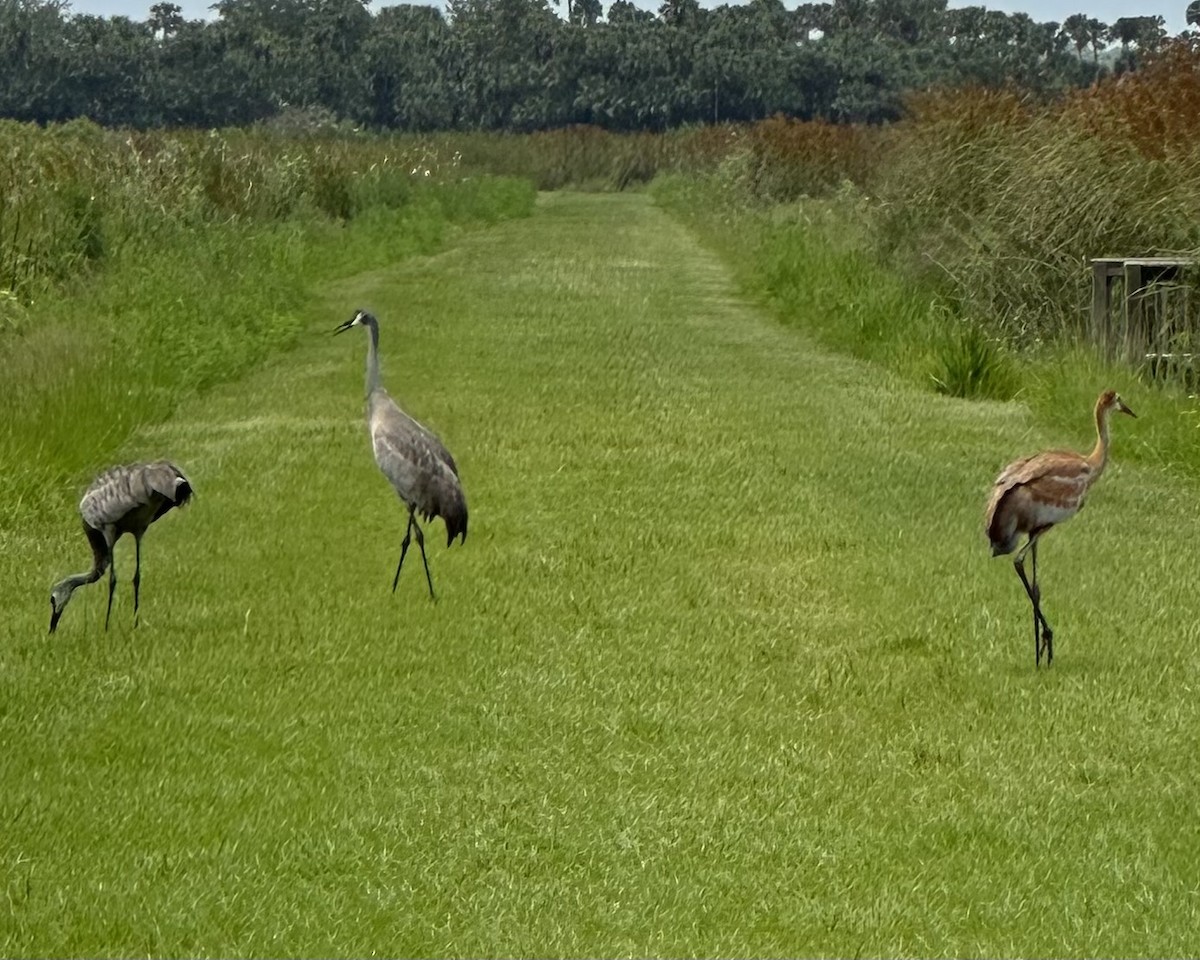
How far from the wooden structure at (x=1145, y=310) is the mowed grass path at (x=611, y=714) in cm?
187

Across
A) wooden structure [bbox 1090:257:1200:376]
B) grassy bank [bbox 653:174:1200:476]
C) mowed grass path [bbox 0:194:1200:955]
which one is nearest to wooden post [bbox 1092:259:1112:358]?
wooden structure [bbox 1090:257:1200:376]

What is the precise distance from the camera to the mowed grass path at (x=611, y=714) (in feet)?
17.5

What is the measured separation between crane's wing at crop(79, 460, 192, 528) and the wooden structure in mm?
8652

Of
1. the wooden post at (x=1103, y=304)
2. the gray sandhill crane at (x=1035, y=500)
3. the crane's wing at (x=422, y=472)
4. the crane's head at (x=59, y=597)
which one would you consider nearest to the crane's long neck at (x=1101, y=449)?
the gray sandhill crane at (x=1035, y=500)

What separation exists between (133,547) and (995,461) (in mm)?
5244

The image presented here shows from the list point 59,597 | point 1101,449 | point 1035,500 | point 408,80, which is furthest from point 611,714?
point 408,80

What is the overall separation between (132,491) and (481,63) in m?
82.7

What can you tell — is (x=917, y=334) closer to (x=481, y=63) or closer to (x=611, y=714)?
(x=611, y=714)

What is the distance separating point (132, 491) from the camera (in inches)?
301

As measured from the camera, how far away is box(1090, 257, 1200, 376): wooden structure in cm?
1448

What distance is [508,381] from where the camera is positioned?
15398 millimetres

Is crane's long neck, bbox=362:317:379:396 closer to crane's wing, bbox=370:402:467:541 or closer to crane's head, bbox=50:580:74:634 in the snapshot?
crane's wing, bbox=370:402:467:541

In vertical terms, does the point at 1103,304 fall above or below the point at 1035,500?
below

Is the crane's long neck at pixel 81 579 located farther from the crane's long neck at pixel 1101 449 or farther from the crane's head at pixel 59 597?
the crane's long neck at pixel 1101 449
